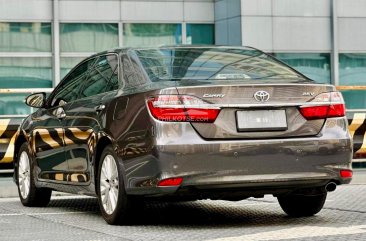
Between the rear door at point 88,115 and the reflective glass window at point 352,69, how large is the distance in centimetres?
1929

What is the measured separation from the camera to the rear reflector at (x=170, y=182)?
7.83m

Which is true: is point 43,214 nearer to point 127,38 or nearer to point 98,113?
point 98,113

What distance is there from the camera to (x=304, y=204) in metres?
9.14

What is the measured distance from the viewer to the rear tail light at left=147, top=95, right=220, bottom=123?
7875mm

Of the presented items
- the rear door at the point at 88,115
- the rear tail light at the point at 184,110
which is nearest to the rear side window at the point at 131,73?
the rear door at the point at 88,115

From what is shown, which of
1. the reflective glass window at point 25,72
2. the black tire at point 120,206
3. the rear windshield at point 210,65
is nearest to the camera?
the black tire at point 120,206

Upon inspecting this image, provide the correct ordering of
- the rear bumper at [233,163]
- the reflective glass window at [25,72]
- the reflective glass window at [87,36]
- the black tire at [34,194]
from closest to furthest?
the rear bumper at [233,163]
the black tire at [34,194]
the reflective glass window at [25,72]
the reflective glass window at [87,36]

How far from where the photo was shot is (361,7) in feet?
91.0

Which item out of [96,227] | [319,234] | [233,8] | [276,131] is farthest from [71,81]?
[233,8]

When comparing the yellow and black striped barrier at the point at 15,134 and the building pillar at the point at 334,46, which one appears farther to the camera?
the building pillar at the point at 334,46

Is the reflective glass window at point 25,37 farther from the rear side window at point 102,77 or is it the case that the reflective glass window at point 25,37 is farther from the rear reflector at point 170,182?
the rear reflector at point 170,182

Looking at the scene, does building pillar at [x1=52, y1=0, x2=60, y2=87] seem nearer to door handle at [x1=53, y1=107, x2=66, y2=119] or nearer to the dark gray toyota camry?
door handle at [x1=53, y1=107, x2=66, y2=119]

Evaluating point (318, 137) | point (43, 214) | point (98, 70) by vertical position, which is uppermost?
point (98, 70)

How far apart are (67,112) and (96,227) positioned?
161 cm
